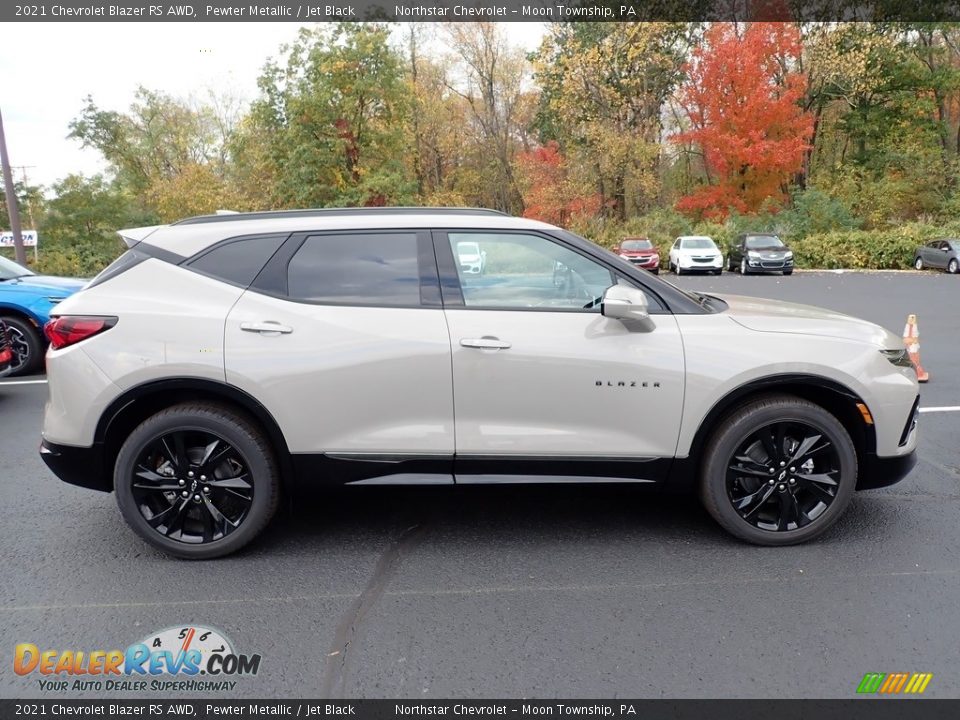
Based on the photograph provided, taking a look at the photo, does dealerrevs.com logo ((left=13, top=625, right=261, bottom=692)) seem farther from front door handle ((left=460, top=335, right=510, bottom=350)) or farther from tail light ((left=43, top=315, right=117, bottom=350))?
front door handle ((left=460, top=335, right=510, bottom=350))

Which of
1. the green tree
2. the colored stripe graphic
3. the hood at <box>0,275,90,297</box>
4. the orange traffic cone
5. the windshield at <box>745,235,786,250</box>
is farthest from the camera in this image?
the green tree

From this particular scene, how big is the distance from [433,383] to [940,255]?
92.5ft

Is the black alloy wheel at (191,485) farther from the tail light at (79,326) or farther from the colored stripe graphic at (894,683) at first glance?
the colored stripe graphic at (894,683)

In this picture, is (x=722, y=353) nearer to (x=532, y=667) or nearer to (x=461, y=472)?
(x=461, y=472)

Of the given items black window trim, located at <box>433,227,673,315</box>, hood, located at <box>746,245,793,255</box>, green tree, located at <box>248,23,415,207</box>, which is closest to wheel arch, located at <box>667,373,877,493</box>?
black window trim, located at <box>433,227,673,315</box>

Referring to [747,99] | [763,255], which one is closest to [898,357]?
[763,255]

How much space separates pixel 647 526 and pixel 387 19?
3821cm

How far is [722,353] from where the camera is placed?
11.0 ft

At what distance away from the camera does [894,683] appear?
2.50 metres

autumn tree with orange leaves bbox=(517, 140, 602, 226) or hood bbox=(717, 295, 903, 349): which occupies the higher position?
autumn tree with orange leaves bbox=(517, 140, 602, 226)

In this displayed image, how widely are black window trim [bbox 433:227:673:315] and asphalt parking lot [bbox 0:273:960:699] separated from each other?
94 centimetres

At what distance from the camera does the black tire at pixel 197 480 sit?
3.34 m

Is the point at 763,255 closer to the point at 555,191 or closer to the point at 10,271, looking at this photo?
the point at 555,191

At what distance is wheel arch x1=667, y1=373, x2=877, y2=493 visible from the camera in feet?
11.1
